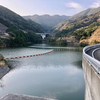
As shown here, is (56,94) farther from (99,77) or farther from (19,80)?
(99,77)

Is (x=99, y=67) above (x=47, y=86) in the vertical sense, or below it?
above

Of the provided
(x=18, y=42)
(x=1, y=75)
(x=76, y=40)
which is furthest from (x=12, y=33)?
(x=1, y=75)

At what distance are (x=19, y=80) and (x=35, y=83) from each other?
3.21 meters

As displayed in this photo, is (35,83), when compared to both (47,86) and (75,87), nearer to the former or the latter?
(47,86)

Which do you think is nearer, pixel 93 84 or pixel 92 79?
pixel 93 84

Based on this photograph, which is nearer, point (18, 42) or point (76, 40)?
point (18, 42)

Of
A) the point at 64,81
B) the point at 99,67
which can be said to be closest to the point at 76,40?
the point at 64,81

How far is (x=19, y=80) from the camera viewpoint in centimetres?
1953

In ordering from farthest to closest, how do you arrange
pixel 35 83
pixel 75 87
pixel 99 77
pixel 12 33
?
1. pixel 12 33
2. pixel 35 83
3. pixel 75 87
4. pixel 99 77

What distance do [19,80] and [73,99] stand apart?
9.75 m

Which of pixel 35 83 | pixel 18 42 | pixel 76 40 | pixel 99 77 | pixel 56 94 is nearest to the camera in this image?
pixel 99 77

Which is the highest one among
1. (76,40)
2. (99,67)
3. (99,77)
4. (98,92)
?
(99,67)

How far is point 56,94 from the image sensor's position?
14.5 metres

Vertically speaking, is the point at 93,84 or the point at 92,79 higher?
the point at 92,79
